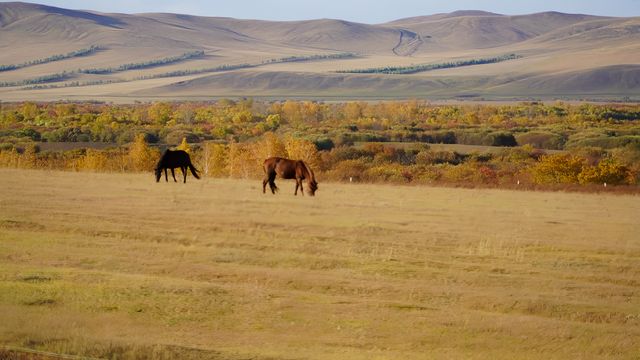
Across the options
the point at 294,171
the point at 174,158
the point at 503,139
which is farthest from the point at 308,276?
the point at 503,139

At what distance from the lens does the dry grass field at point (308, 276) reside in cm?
1356

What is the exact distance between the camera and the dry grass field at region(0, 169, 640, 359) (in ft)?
44.5

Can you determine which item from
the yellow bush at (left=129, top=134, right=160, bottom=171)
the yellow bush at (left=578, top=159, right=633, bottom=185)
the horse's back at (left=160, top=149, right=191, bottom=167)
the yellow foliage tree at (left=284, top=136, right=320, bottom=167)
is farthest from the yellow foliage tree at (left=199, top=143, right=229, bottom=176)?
the yellow bush at (left=578, top=159, right=633, bottom=185)

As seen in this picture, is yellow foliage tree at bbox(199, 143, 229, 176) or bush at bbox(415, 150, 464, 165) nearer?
yellow foliage tree at bbox(199, 143, 229, 176)

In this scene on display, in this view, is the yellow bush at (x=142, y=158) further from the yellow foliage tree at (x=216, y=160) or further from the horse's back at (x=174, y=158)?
the horse's back at (x=174, y=158)

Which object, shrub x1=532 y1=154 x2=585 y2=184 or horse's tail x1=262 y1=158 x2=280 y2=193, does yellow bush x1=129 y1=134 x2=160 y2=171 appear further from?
horse's tail x1=262 y1=158 x2=280 y2=193

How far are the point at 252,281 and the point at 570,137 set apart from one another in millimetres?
71392

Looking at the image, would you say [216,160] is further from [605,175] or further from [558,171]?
[605,175]

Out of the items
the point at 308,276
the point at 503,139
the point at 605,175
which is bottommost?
the point at 308,276

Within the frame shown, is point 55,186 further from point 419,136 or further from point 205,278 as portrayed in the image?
point 419,136

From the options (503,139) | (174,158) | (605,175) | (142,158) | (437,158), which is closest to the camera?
(174,158)

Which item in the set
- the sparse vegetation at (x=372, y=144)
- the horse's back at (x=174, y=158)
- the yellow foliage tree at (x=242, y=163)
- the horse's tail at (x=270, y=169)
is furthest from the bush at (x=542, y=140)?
the horse's tail at (x=270, y=169)

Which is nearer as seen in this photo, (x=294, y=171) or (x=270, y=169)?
(x=294, y=171)

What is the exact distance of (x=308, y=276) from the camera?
1792cm
